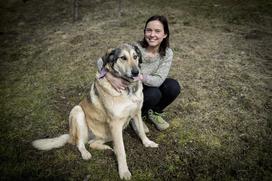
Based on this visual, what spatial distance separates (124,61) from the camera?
3508 mm

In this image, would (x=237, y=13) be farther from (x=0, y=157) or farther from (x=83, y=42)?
(x=0, y=157)

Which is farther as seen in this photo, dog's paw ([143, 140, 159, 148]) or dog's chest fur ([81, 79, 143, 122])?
dog's paw ([143, 140, 159, 148])

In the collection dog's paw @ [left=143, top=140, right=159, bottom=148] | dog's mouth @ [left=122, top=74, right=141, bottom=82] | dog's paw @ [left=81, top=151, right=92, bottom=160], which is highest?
dog's mouth @ [left=122, top=74, right=141, bottom=82]

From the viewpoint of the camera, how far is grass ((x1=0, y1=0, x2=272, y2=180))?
146 inches

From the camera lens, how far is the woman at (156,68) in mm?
3951

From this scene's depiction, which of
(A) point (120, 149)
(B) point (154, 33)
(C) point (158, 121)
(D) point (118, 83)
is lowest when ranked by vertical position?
(C) point (158, 121)

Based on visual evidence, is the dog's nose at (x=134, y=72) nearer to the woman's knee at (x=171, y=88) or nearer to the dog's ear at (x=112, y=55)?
the dog's ear at (x=112, y=55)

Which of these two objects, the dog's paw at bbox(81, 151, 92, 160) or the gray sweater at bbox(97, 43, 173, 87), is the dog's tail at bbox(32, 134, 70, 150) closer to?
the dog's paw at bbox(81, 151, 92, 160)

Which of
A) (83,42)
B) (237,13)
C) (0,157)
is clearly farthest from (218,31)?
(0,157)

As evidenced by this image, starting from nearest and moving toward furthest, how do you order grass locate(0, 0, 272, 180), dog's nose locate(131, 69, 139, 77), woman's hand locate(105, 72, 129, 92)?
dog's nose locate(131, 69, 139, 77)
woman's hand locate(105, 72, 129, 92)
grass locate(0, 0, 272, 180)

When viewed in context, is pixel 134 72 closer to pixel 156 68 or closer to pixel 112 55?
pixel 112 55

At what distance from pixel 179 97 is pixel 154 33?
6.26ft

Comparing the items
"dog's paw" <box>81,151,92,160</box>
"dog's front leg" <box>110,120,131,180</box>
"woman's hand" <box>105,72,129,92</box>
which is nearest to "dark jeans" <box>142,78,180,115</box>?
"woman's hand" <box>105,72,129,92</box>

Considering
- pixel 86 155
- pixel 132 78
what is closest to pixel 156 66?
pixel 132 78
